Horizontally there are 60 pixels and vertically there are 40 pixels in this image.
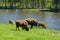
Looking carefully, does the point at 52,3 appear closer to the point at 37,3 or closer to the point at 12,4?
the point at 37,3

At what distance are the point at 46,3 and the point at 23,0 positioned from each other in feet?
41.5

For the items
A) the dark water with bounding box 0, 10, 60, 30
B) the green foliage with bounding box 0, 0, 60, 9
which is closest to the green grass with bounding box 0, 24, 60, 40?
the dark water with bounding box 0, 10, 60, 30

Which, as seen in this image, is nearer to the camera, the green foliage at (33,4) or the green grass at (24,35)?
the green grass at (24,35)

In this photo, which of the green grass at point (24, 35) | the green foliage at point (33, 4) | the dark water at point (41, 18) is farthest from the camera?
the green foliage at point (33, 4)

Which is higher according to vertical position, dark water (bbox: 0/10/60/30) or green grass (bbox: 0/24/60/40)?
green grass (bbox: 0/24/60/40)

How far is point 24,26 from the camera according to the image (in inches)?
949

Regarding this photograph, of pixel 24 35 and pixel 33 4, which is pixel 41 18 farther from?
pixel 33 4

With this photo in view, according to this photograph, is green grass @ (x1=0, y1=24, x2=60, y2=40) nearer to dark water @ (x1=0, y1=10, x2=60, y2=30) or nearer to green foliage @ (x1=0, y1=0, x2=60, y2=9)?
dark water @ (x1=0, y1=10, x2=60, y2=30)

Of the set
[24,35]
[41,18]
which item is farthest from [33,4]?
[24,35]

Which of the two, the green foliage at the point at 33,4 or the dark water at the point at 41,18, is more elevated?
the dark water at the point at 41,18

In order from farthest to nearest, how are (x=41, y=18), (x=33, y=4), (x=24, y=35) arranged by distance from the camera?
(x=33, y=4) → (x=41, y=18) → (x=24, y=35)

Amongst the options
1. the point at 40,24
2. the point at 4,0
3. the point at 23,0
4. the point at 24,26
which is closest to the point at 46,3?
the point at 23,0

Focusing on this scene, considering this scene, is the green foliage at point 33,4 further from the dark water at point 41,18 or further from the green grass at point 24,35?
the green grass at point 24,35

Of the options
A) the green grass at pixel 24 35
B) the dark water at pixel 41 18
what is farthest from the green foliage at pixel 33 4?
the green grass at pixel 24 35
